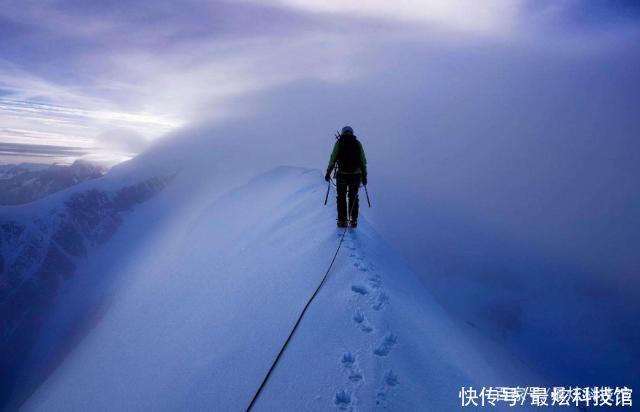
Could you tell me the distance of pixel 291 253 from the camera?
10867 mm

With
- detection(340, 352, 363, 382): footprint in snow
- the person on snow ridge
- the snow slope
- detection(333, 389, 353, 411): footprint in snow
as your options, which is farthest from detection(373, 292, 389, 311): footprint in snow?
the person on snow ridge

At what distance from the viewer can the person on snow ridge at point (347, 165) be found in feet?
34.4

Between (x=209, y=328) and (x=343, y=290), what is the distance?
452 centimetres

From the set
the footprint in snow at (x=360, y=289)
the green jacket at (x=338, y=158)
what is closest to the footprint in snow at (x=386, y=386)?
the footprint in snow at (x=360, y=289)

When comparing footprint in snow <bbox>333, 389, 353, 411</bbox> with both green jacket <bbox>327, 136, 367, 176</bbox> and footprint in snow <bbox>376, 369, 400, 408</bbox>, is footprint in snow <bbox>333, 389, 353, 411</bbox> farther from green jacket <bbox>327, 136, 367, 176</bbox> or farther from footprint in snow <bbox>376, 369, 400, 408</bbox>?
green jacket <bbox>327, 136, 367, 176</bbox>

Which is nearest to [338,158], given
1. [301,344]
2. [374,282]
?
[374,282]

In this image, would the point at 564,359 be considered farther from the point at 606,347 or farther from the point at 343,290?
the point at 343,290

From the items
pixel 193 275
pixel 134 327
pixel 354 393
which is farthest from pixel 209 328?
pixel 134 327

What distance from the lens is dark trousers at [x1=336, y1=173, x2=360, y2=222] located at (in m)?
10.8

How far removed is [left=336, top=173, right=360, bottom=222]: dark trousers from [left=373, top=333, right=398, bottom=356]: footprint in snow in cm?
589

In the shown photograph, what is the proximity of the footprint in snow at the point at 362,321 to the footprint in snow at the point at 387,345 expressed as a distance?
1.05 ft

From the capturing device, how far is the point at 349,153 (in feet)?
34.6

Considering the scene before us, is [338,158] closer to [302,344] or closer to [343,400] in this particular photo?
[302,344]

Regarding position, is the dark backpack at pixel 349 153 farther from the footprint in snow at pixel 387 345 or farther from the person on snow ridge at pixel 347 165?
the footprint in snow at pixel 387 345
